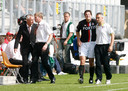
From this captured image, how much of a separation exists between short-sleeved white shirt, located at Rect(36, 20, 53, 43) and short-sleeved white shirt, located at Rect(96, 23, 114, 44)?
1.20 meters

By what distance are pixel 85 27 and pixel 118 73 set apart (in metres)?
6.61

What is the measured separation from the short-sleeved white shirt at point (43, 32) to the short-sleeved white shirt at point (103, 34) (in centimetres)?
120

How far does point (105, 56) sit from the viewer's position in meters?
13.9

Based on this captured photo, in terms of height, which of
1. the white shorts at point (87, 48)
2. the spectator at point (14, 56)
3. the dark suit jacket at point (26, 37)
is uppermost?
the dark suit jacket at point (26, 37)

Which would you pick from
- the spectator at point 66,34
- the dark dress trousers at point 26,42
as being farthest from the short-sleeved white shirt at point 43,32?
the spectator at point 66,34

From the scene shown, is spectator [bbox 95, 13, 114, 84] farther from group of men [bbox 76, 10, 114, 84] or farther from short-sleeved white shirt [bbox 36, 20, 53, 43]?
short-sleeved white shirt [bbox 36, 20, 53, 43]

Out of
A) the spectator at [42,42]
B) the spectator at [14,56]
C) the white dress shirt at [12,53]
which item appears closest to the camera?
the spectator at [42,42]

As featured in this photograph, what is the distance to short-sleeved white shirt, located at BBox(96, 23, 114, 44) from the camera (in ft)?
45.1

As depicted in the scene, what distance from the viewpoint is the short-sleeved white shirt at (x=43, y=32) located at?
1395 cm

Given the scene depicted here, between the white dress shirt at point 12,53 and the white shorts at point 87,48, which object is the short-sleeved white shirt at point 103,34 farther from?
the white dress shirt at point 12,53

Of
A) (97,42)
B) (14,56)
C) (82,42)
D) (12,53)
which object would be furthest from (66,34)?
(97,42)

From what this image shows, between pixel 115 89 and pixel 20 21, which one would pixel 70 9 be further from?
pixel 115 89

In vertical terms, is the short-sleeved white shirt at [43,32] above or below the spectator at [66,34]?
above

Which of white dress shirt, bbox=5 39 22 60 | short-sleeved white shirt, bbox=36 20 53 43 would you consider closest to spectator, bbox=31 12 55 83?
short-sleeved white shirt, bbox=36 20 53 43
